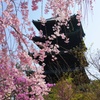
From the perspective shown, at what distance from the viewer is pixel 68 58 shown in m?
17.2

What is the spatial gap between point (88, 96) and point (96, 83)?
1.49m

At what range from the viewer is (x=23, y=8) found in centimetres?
320

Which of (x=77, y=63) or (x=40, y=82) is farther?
(x=77, y=63)

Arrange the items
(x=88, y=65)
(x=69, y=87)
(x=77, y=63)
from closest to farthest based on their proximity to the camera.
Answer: (x=69, y=87)
(x=88, y=65)
(x=77, y=63)

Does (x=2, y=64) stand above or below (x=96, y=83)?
above

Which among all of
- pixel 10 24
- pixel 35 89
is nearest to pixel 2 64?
pixel 10 24

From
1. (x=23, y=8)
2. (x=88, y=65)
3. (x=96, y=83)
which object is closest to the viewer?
(x=23, y=8)

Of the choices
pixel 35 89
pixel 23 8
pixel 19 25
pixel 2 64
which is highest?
pixel 23 8

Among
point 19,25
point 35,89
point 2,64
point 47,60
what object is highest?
point 19,25

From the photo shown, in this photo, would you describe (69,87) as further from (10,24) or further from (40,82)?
(10,24)

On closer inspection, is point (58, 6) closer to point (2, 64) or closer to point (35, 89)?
point (2, 64)

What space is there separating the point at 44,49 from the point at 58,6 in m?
0.93

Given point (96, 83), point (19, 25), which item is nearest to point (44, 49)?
point (19, 25)

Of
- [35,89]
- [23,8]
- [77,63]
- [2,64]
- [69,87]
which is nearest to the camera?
[23,8]
